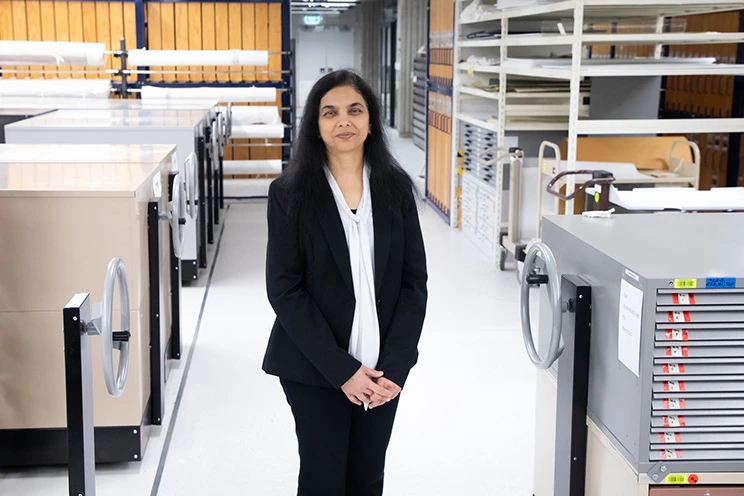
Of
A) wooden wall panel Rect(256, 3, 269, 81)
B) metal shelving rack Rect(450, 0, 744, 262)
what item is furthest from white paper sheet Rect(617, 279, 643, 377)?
wooden wall panel Rect(256, 3, 269, 81)

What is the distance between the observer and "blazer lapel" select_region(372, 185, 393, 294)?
2.25 m

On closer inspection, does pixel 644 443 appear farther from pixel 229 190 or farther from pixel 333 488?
pixel 229 190

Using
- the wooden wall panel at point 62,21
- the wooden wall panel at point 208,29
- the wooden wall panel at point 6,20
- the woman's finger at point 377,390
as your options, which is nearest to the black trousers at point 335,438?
the woman's finger at point 377,390

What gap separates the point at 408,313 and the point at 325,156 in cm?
46

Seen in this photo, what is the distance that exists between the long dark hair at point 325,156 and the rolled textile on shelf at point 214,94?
7.06m

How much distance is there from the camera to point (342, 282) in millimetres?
2234

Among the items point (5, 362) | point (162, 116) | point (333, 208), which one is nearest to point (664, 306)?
point (333, 208)

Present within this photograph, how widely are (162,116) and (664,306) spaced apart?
17.9ft

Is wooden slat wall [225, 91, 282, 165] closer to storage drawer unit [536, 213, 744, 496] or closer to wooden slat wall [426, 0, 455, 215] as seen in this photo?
wooden slat wall [426, 0, 455, 215]

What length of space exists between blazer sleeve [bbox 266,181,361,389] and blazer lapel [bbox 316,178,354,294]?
7 cm

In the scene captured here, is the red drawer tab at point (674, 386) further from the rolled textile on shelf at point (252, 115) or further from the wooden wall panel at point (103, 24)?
the wooden wall panel at point (103, 24)

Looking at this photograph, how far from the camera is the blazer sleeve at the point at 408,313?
226cm

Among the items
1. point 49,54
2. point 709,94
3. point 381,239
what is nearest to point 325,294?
point 381,239

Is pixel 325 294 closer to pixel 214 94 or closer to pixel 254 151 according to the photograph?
pixel 214 94
